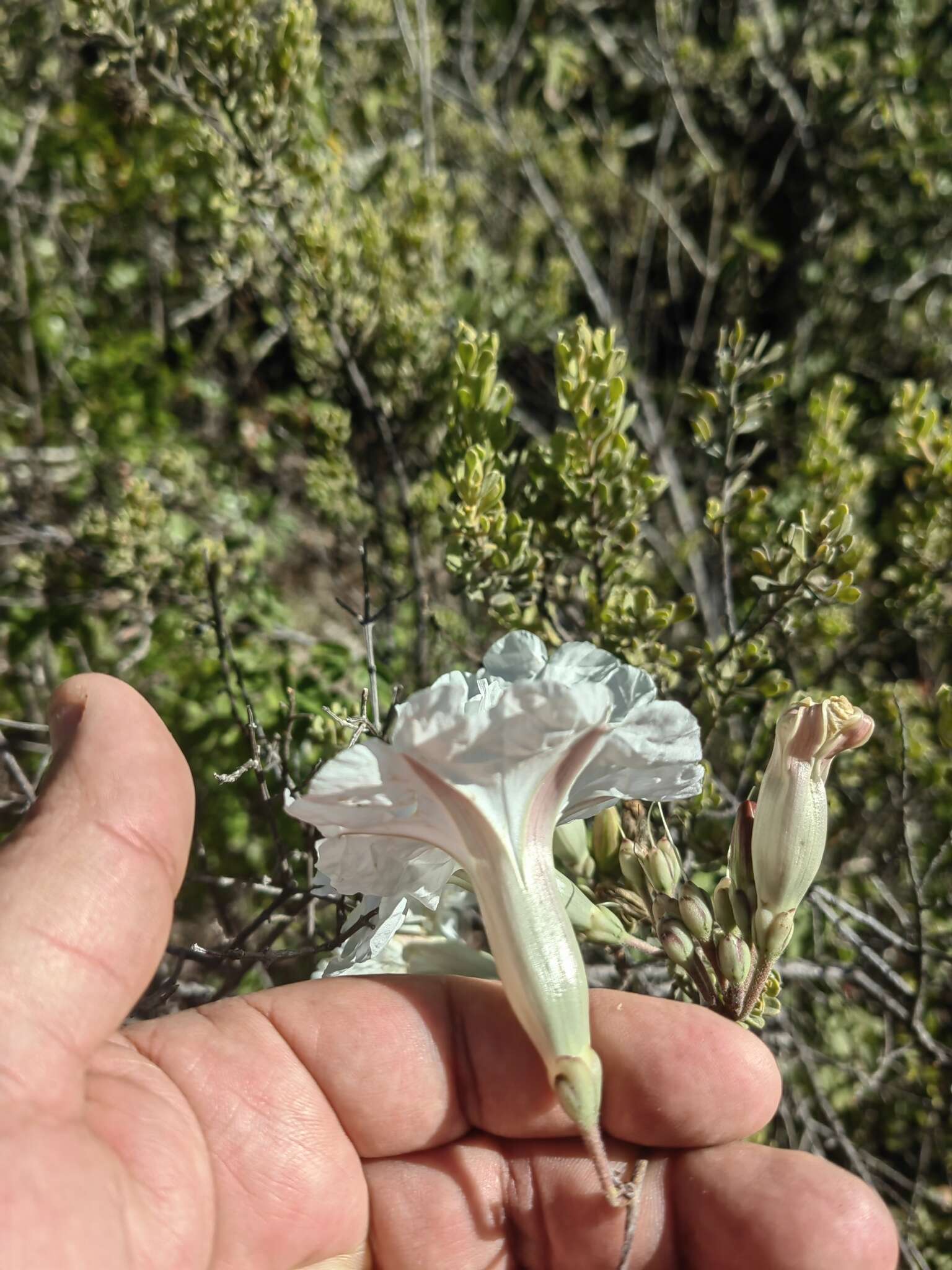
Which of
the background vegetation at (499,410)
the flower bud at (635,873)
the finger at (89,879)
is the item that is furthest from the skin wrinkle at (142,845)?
the flower bud at (635,873)

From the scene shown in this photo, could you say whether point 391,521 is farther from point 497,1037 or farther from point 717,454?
point 497,1037

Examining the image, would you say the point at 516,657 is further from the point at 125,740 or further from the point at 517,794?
the point at 125,740

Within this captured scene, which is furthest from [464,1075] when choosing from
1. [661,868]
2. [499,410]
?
[499,410]

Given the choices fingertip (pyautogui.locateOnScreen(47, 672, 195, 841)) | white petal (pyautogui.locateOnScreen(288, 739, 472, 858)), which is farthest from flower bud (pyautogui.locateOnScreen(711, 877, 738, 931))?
fingertip (pyautogui.locateOnScreen(47, 672, 195, 841))

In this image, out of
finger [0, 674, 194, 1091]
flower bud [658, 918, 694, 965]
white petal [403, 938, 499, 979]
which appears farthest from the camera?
white petal [403, 938, 499, 979]

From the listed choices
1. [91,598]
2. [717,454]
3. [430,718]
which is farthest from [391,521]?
[430,718]

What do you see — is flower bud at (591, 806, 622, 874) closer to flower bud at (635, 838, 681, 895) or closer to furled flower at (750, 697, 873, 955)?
flower bud at (635, 838, 681, 895)
